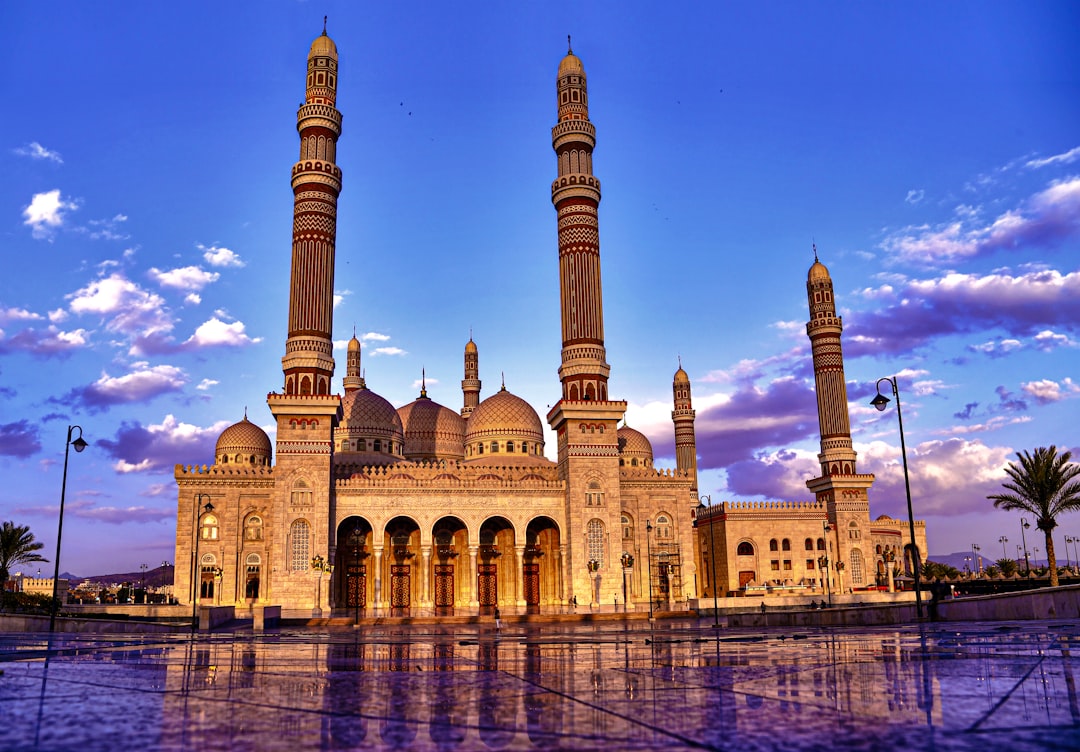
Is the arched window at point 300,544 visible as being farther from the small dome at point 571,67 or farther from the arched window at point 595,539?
the small dome at point 571,67

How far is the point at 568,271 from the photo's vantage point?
172 ft

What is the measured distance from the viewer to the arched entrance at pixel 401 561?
5312 centimetres

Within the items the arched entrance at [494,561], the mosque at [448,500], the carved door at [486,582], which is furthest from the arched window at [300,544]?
the carved door at [486,582]

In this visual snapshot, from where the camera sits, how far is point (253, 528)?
5259 cm

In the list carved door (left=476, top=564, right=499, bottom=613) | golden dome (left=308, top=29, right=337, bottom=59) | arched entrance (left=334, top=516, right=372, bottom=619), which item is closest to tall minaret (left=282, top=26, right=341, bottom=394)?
golden dome (left=308, top=29, right=337, bottom=59)

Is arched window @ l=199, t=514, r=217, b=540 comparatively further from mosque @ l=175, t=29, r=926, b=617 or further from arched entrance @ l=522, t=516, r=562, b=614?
arched entrance @ l=522, t=516, r=562, b=614

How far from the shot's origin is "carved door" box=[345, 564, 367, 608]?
51594 mm

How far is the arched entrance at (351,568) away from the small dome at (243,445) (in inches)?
468

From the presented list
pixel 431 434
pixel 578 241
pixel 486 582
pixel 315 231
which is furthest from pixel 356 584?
pixel 578 241

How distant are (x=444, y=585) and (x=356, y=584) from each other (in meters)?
5.63

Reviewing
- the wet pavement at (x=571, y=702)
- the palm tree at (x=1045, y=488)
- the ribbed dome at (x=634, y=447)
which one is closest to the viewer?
the wet pavement at (x=571, y=702)

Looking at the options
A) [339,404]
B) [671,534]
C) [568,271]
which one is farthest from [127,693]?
[671,534]

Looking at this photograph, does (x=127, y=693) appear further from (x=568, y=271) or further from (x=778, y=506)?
(x=778, y=506)

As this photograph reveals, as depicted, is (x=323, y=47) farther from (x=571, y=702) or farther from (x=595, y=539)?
(x=571, y=702)
